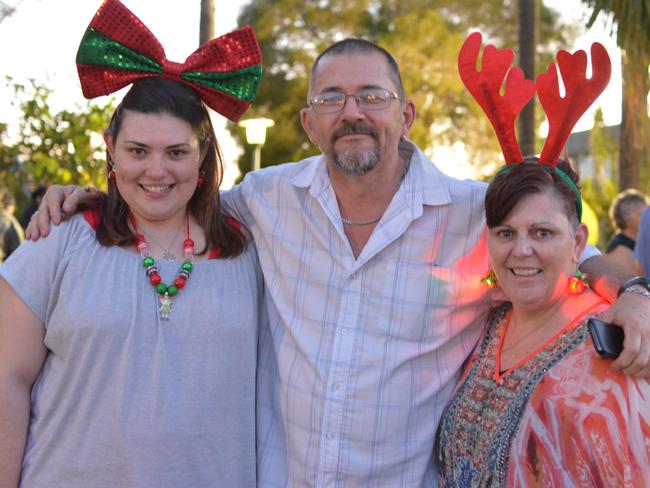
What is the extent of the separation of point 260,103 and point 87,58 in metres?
21.1

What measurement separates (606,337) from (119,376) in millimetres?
1464

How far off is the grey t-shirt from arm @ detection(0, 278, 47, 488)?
4 cm

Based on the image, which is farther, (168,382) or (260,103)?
(260,103)

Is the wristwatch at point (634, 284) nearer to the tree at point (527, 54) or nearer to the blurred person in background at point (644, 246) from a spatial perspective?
the blurred person in background at point (644, 246)

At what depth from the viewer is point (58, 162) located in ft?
23.2

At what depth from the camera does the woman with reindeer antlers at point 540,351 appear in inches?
81.5

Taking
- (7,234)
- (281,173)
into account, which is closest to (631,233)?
(281,173)

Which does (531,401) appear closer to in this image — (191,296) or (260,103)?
(191,296)

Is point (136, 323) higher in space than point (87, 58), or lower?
lower

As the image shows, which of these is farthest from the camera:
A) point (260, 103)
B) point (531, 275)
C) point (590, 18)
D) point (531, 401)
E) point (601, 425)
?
point (260, 103)

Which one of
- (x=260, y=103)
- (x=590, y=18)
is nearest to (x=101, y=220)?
(x=590, y=18)

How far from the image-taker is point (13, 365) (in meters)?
2.42

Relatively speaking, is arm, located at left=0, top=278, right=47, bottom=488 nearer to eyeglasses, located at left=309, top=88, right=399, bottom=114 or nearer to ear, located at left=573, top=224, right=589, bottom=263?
eyeglasses, located at left=309, top=88, right=399, bottom=114

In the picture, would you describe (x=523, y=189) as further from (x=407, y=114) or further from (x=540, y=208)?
(x=407, y=114)
